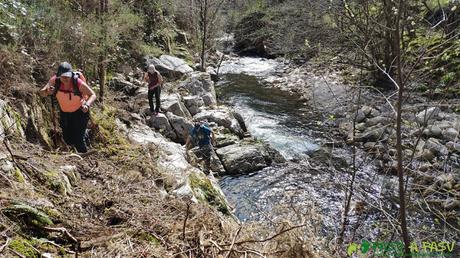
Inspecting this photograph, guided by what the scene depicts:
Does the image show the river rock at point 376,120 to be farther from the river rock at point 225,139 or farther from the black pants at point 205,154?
the black pants at point 205,154

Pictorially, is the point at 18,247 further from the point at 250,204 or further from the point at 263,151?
the point at 263,151

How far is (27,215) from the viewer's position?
8.91 ft

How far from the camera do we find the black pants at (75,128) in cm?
516

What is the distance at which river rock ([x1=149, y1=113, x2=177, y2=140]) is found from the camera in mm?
10281

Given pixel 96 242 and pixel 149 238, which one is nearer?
pixel 96 242

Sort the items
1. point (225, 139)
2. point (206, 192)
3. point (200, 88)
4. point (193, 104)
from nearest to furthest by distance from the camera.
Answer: point (206, 192), point (225, 139), point (193, 104), point (200, 88)

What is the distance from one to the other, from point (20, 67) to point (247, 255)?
515 centimetres

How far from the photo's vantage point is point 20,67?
5930 mm

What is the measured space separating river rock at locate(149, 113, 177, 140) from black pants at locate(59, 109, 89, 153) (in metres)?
4.88

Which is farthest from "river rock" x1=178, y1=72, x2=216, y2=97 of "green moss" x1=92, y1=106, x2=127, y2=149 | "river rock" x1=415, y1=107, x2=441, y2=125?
"river rock" x1=415, y1=107, x2=441, y2=125

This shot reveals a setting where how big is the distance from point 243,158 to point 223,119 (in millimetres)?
2294

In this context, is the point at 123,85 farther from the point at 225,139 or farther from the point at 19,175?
the point at 19,175

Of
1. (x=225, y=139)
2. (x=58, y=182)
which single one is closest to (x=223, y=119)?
(x=225, y=139)

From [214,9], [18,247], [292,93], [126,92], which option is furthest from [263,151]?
[214,9]
